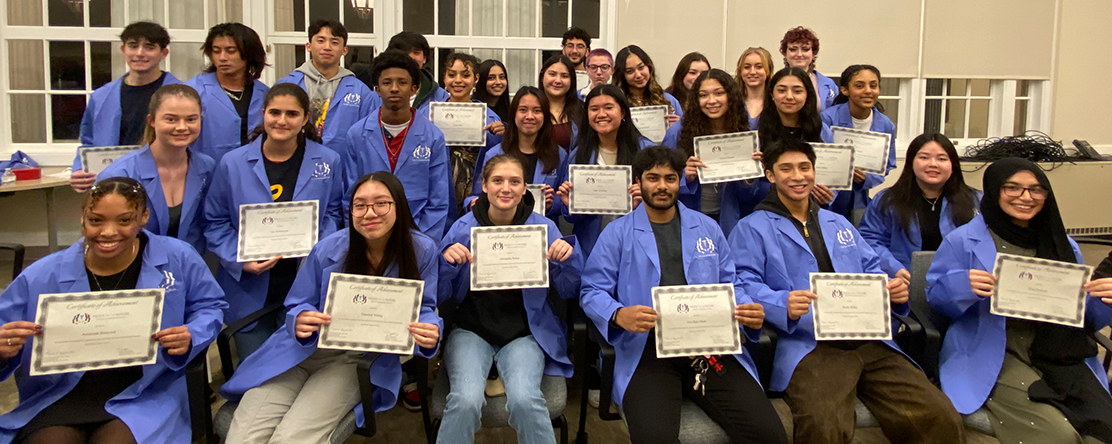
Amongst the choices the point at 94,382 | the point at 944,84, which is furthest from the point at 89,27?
the point at 944,84

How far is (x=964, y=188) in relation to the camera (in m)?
3.51

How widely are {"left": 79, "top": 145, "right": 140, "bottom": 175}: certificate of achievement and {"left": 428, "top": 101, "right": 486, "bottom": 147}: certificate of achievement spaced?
5.02 ft

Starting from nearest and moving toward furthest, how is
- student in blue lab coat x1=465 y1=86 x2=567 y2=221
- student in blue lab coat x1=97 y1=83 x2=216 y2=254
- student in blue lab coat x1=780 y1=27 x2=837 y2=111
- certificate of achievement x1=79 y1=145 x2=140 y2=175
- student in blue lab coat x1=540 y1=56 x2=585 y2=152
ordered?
student in blue lab coat x1=97 y1=83 x2=216 y2=254 → certificate of achievement x1=79 y1=145 x2=140 y2=175 → student in blue lab coat x1=465 y1=86 x2=567 y2=221 → student in blue lab coat x1=540 y1=56 x2=585 y2=152 → student in blue lab coat x1=780 y1=27 x2=837 y2=111

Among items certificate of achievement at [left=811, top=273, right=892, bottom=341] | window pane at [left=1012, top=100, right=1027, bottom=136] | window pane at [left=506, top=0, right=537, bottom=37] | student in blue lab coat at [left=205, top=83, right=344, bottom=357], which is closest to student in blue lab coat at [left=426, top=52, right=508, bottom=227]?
student in blue lab coat at [left=205, top=83, right=344, bottom=357]

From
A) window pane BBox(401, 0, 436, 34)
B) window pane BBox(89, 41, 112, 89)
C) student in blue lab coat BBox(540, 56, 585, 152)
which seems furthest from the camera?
window pane BBox(401, 0, 436, 34)

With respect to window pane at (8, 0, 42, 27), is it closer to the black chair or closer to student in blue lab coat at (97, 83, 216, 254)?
student in blue lab coat at (97, 83, 216, 254)

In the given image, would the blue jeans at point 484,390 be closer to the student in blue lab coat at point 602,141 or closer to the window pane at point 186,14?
the student in blue lab coat at point 602,141

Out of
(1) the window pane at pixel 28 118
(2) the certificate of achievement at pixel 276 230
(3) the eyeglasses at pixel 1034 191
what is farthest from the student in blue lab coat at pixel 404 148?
(1) the window pane at pixel 28 118

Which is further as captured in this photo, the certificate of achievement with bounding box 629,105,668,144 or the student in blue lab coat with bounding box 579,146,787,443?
the certificate of achievement with bounding box 629,105,668,144

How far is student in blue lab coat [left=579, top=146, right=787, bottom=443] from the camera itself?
95.6 inches

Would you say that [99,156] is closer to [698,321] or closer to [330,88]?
[330,88]

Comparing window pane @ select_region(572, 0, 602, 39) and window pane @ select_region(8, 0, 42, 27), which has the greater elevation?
window pane @ select_region(572, 0, 602, 39)

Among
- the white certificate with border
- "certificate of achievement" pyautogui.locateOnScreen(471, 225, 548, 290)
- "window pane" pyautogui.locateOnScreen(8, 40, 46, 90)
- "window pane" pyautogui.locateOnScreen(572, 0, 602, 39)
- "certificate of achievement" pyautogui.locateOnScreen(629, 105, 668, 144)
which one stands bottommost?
the white certificate with border

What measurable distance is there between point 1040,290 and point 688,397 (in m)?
1.42
